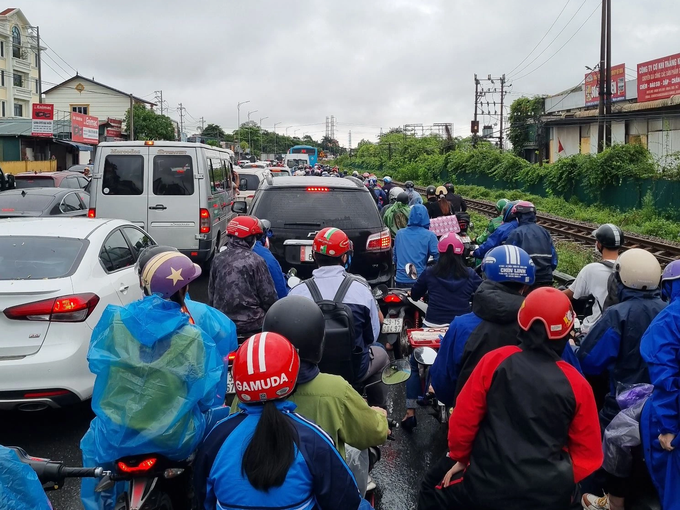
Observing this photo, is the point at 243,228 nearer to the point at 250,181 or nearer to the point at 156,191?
the point at 156,191

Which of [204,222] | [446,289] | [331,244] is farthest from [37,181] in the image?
[331,244]

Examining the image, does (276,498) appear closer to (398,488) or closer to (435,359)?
(435,359)

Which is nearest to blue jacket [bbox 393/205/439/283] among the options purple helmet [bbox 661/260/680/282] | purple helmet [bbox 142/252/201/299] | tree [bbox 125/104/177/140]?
purple helmet [bbox 661/260/680/282]

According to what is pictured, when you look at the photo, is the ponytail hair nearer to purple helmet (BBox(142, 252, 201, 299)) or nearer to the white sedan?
purple helmet (BBox(142, 252, 201, 299))

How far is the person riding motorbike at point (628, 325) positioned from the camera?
13.2ft

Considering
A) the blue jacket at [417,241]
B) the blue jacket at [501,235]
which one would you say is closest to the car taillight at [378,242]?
the blue jacket at [417,241]

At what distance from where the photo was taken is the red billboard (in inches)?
1369

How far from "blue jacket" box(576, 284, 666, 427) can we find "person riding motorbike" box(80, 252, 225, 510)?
230 cm

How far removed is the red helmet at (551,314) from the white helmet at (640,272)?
1.30 m

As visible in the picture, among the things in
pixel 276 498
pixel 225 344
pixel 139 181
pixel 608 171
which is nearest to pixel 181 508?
pixel 225 344

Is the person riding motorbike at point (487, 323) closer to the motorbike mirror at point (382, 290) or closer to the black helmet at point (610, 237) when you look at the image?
the black helmet at point (610, 237)

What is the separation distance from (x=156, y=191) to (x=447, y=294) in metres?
7.62

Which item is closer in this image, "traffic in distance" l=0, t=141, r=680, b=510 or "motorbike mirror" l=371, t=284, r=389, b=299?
"traffic in distance" l=0, t=141, r=680, b=510

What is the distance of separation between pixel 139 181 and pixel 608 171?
18936 mm
